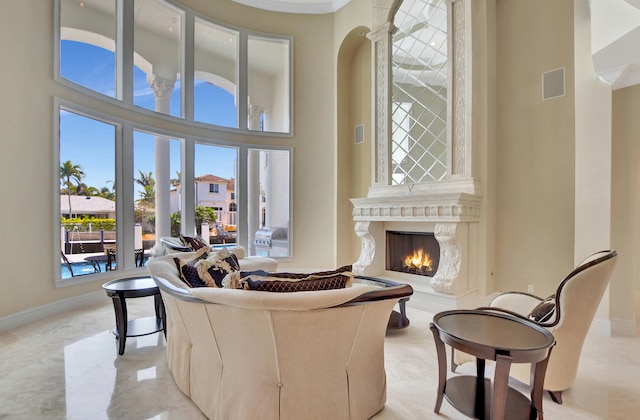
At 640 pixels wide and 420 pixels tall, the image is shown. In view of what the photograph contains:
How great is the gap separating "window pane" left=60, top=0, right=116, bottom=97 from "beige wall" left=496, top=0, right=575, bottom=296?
548 cm

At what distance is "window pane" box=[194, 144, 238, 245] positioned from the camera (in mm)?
5805

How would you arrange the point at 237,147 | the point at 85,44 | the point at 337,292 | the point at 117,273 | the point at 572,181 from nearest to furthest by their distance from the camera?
the point at 337,292
the point at 572,181
the point at 85,44
the point at 117,273
the point at 237,147

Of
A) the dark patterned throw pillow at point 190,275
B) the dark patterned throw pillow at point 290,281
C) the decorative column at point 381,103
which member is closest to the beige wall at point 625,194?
the decorative column at point 381,103

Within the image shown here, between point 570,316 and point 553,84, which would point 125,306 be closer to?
point 570,316

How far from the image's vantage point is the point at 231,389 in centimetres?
178

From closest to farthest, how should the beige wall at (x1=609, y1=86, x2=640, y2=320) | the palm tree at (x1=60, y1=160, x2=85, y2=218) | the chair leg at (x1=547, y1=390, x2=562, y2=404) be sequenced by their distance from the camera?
the chair leg at (x1=547, y1=390, x2=562, y2=404)
the beige wall at (x1=609, y1=86, x2=640, y2=320)
the palm tree at (x1=60, y1=160, x2=85, y2=218)

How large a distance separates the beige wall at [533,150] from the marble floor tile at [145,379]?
3.61ft

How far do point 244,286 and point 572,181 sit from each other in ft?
12.9

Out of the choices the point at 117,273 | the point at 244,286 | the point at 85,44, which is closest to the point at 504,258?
the point at 244,286

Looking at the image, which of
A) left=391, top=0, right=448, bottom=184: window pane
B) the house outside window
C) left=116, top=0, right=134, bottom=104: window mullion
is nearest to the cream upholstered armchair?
left=391, top=0, right=448, bottom=184: window pane

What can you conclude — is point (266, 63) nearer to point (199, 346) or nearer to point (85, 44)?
point (85, 44)

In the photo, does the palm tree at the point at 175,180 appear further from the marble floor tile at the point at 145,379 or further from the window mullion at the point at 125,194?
the marble floor tile at the point at 145,379

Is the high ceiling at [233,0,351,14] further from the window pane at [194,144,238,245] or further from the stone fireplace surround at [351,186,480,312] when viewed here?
the stone fireplace surround at [351,186,480,312]

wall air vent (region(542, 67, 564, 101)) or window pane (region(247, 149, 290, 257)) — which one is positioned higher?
wall air vent (region(542, 67, 564, 101))
